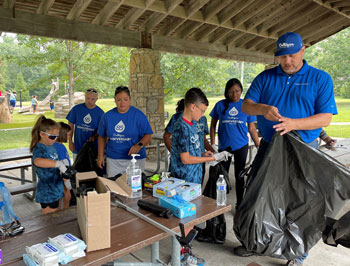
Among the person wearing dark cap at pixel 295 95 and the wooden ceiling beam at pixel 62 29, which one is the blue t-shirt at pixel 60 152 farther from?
the wooden ceiling beam at pixel 62 29

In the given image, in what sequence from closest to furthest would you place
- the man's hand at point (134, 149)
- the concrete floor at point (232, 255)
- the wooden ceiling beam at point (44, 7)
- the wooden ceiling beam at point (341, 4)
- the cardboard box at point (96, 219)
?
the cardboard box at point (96, 219)
the concrete floor at point (232, 255)
the man's hand at point (134, 149)
the wooden ceiling beam at point (44, 7)
the wooden ceiling beam at point (341, 4)

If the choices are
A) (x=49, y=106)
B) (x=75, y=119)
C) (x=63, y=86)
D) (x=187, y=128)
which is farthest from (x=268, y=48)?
(x=49, y=106)

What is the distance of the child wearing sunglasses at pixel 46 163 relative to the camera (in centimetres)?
278

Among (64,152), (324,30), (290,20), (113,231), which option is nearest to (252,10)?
(290,20)

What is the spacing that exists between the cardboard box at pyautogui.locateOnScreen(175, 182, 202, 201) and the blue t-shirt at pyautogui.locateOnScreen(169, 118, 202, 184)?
1.27ft

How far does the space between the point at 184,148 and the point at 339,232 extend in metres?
1.39

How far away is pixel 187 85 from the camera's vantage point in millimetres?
16562

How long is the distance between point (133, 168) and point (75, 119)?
2260mm

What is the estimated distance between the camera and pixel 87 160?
3.74m

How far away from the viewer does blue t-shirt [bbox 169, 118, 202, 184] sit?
8.09ft

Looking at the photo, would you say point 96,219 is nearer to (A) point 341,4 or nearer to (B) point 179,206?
(B) point 179,206

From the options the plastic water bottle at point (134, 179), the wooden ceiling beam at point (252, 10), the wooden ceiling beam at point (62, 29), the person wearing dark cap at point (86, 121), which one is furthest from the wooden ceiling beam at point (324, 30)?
the plastic water bottle at point (134, 179)

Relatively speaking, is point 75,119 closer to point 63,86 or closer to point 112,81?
point 112,81

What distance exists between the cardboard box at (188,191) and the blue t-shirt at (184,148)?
0.39m
